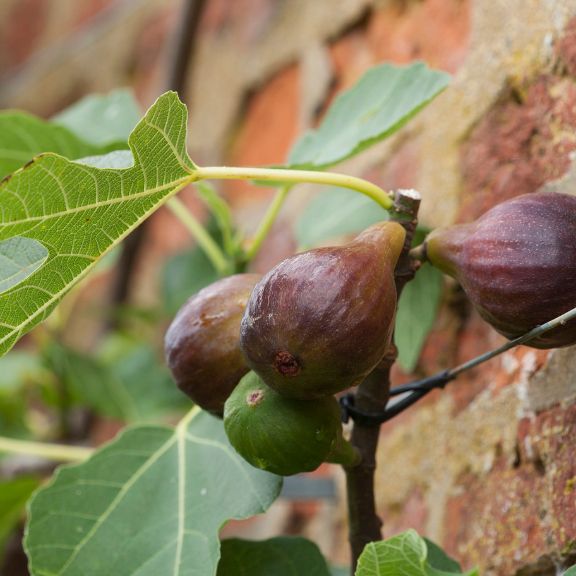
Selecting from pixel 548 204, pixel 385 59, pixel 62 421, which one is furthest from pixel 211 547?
pixel 62 421

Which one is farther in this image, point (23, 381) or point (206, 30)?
point (206, 30)

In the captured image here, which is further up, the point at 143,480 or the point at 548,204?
the point at 548,204

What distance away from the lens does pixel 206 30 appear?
177 centimetres

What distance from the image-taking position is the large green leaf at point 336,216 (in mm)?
979

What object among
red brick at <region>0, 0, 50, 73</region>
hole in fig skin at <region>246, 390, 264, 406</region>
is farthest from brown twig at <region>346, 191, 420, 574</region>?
red brick at <region>0, 0, 50, 73</region>

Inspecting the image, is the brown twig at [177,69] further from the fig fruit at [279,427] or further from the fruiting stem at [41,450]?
the fig fruit at [279,427]

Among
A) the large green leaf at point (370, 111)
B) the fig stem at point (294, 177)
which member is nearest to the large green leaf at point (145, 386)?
the large green leaf at point (370, 111)

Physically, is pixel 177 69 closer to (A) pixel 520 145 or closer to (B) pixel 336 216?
(B) pixel 336 216

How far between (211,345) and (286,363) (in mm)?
116

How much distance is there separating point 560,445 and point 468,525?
164 mm

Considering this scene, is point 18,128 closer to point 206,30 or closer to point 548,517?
point 548,517

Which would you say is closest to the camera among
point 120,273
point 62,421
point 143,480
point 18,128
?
point 143,480

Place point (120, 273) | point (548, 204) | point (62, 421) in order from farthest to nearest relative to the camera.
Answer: point (120, 273), point (62, 421), point (548, 204)

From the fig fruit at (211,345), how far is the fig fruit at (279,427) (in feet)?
0.12
